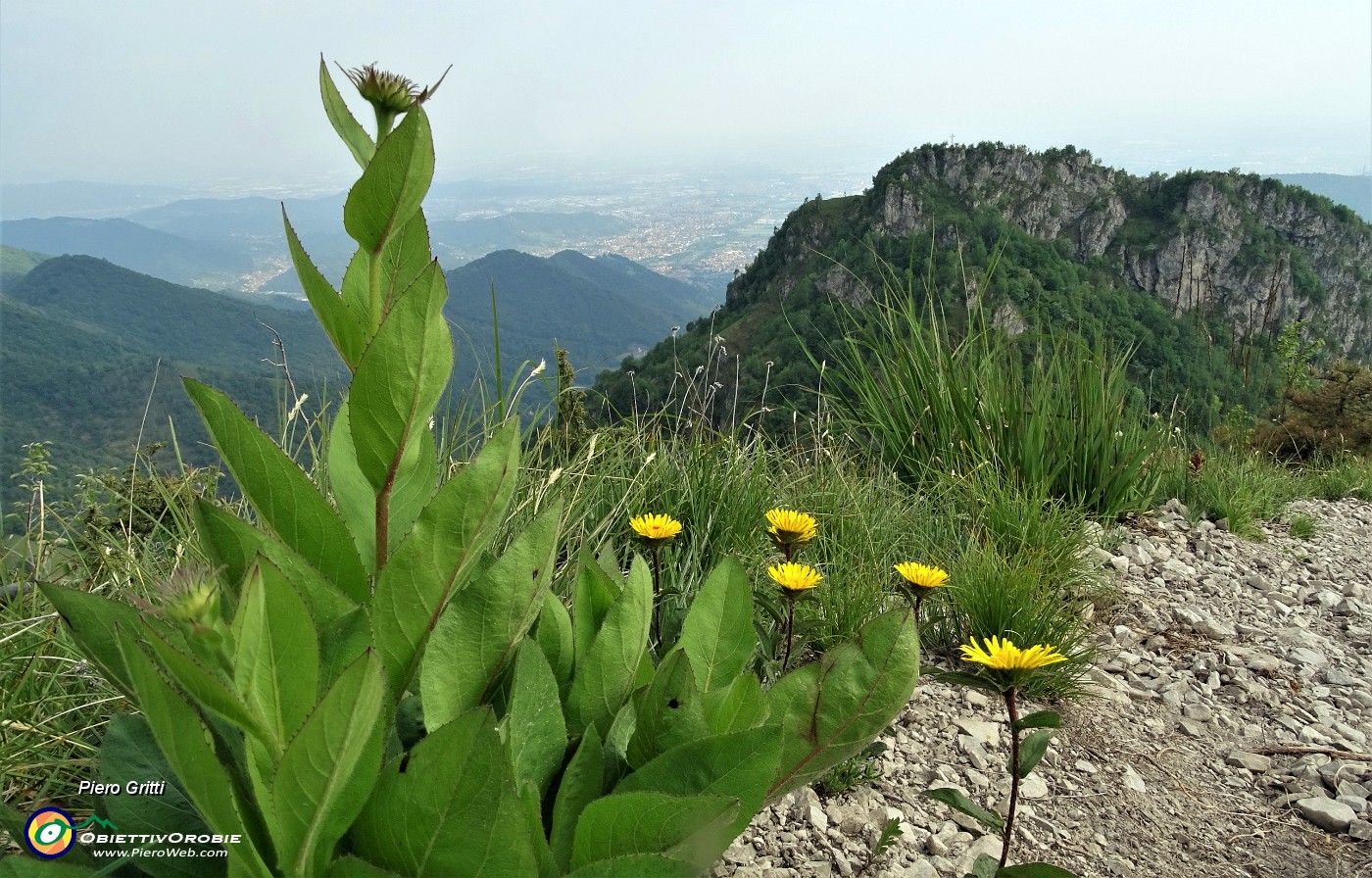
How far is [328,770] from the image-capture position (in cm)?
70

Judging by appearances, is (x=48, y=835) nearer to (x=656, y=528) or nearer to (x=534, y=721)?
(x=534, y=721)

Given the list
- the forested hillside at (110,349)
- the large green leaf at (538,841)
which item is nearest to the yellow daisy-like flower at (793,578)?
the large green leaf at (538,841)

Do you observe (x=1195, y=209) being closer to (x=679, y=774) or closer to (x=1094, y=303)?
(x=1094, y=303)

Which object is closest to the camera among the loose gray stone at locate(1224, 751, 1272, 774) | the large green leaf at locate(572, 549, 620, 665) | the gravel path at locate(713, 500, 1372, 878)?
the large green leaf at locate(572, 549, 620, 665)

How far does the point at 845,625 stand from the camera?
2.22 m

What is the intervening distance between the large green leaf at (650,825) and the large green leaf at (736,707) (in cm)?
23

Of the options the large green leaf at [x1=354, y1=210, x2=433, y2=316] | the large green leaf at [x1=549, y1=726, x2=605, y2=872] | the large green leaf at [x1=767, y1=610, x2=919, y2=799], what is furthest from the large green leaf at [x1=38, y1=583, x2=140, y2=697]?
the large green leaf at [x1=767, y1=610, x2=919, y2=799]

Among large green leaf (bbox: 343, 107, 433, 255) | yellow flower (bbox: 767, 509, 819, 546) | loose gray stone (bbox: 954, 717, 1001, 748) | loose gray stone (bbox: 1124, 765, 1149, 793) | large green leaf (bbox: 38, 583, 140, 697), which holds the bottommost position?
loose gray stone (bbox: 1124, 765, 1149, 793)

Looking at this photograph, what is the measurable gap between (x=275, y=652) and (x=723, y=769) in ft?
1.68

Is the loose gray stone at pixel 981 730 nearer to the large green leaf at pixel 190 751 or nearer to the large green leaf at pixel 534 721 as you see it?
the large green leaf at pixel 534 721

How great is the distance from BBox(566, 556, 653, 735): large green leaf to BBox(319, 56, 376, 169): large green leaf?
2.13 ft

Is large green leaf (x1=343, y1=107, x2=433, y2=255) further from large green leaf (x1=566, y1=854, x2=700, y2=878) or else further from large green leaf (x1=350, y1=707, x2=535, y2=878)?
large green leaf (x1=566, y1=854, x2=700, y2=878)

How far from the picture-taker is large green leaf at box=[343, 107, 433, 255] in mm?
805

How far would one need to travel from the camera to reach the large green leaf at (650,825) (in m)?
0.86
